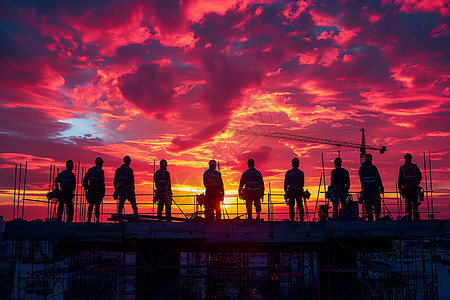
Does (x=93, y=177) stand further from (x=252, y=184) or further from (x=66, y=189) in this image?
(x=252, y=184)

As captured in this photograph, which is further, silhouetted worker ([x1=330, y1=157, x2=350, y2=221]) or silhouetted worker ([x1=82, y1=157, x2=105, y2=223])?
silhouetted worker ([x1=82, y1=157, x2=105, y2=223])

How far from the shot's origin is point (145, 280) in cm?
1532

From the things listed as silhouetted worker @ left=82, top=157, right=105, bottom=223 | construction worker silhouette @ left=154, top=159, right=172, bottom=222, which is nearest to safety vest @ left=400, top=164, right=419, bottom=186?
construction worker silhouette @ left=154, top=159, right=172, bottom=222

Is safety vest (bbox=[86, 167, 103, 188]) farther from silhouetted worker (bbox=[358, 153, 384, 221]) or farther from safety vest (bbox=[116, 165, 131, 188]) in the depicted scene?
silhouetted worker (bbox=[358, 153, 384, 221])

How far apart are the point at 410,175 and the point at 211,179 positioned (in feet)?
21.6

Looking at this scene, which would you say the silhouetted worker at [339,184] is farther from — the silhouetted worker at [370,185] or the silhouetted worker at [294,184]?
the silhouetted worker at [294,184]

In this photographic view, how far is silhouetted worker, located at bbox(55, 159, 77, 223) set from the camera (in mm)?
14273

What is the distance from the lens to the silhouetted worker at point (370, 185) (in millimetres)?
13891

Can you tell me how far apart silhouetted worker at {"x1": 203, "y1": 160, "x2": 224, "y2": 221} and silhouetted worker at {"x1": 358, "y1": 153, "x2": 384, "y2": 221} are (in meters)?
4.77

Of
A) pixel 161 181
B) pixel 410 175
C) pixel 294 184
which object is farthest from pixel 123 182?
pixel 410 175

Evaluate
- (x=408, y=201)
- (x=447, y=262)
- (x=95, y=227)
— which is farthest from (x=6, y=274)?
(x=408, y=201)

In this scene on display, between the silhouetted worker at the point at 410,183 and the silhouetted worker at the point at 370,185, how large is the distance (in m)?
0.74

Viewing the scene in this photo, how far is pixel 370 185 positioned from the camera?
45.7ft

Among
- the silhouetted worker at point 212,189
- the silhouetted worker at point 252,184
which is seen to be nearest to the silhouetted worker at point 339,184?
the silhouetted worker at point 252,184
